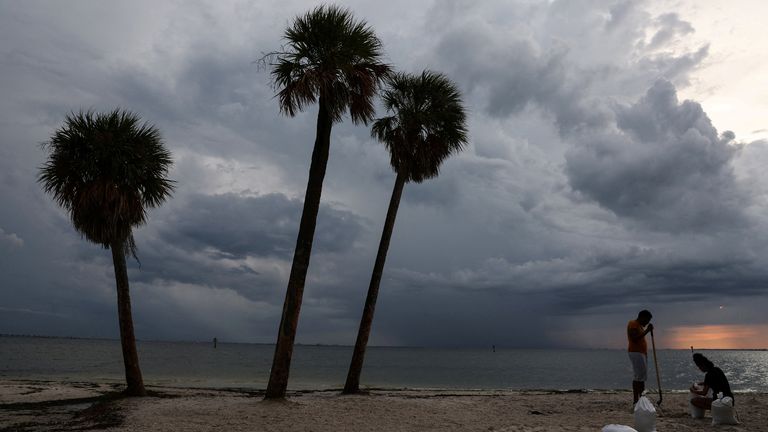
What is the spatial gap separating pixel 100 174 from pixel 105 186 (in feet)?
2.01

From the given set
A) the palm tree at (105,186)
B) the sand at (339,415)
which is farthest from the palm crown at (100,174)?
the sand at (339,415)

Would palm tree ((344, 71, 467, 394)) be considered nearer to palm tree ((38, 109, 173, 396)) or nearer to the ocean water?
palm tree ((38, 109, 173, 396))

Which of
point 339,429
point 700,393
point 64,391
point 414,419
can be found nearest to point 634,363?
point 700,393

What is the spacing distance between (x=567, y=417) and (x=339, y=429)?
5.60 m

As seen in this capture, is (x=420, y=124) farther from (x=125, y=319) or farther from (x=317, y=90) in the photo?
(x=125, y=319)

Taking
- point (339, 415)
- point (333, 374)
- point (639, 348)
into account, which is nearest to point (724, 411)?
point (639, 348)

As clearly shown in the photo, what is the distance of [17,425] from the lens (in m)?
11.5

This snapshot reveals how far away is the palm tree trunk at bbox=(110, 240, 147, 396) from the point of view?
16.2m

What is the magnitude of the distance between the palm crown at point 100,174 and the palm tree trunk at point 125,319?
47 cm

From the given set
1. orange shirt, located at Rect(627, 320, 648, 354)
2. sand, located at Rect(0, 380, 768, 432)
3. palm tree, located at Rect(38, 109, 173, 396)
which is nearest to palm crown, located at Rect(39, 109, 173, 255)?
palm tree, located at Rect(38, 109, 173, 396)

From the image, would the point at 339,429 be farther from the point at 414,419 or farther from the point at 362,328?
the point at 362,328

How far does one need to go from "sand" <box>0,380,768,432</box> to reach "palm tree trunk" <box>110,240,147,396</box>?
616 mm

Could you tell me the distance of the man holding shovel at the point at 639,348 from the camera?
12219 mm

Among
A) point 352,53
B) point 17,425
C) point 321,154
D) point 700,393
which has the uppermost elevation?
point 352,53
